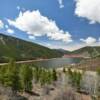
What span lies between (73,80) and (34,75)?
14614 millimetres

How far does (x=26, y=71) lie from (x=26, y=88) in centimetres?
487

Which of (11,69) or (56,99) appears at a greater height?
(11,69)

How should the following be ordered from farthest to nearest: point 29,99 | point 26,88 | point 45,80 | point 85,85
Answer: point 85,85 → point 45,80 → point 26,88 → point 29,99

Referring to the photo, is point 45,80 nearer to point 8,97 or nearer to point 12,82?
point 12,82

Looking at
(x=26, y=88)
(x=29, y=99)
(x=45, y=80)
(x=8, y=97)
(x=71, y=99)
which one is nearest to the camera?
(x=71, y=99)

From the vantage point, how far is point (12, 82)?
51438 millimetres

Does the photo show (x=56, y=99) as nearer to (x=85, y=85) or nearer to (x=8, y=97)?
(x=8, y=97)

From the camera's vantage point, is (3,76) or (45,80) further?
(45,80)

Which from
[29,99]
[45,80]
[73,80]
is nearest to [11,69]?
[29,99]

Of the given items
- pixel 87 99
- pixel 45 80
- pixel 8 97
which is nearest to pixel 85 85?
pixel 45 80

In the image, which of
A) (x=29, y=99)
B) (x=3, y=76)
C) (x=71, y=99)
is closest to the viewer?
(x=71, y=99)

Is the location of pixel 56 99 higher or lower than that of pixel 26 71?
lower

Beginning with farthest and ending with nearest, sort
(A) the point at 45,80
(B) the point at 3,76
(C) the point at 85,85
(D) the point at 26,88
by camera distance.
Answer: (C) the point at 85,85 → (A) the point at 45,80 → (D) the point at 26,88 → (B) the point at 3,76

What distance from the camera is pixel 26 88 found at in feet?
206
